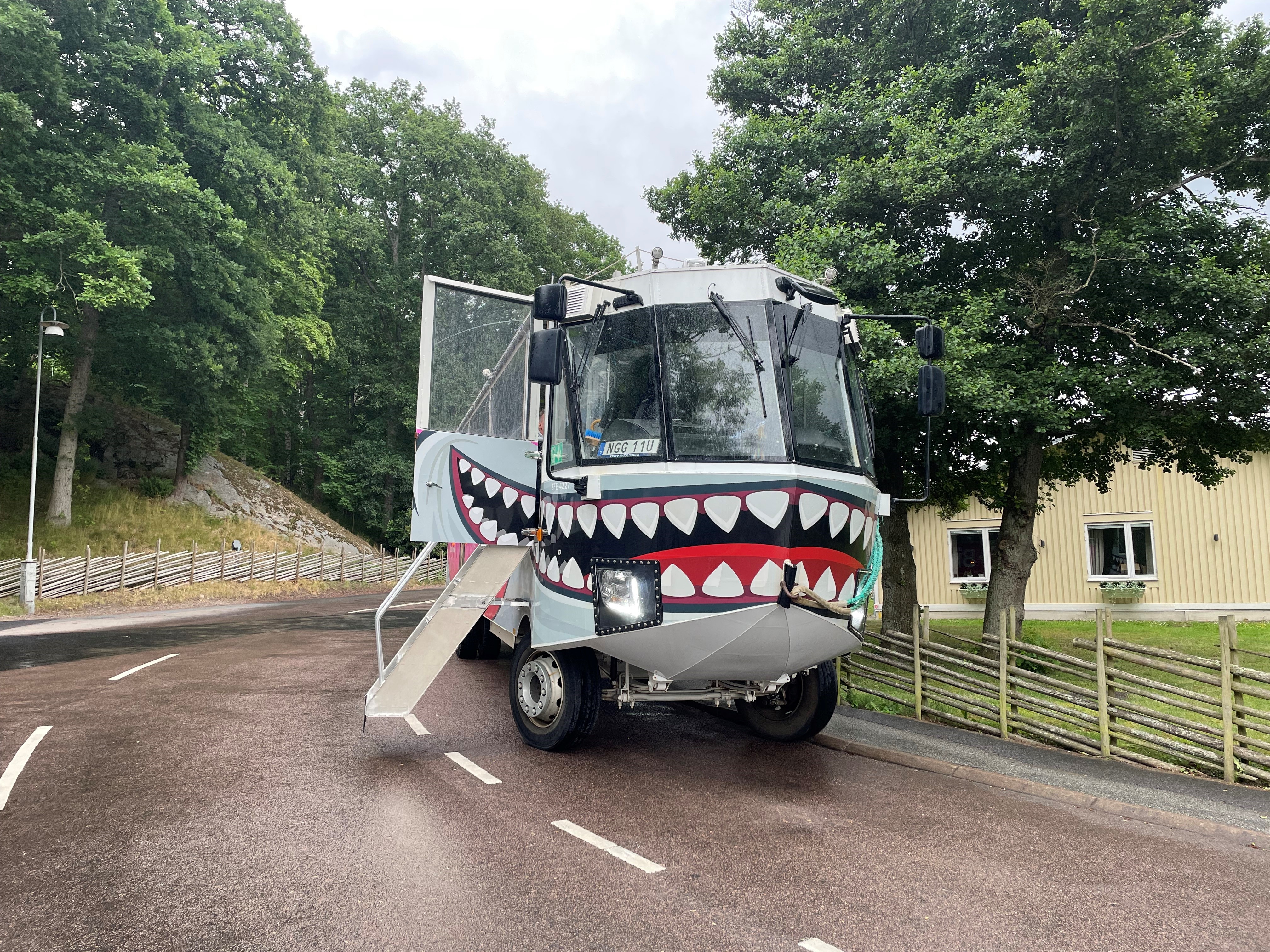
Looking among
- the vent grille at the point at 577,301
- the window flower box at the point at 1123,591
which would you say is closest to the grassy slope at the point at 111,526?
the vent grille at the point at 577,301

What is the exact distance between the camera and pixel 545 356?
6.28 meters

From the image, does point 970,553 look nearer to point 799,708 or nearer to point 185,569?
point 799,708

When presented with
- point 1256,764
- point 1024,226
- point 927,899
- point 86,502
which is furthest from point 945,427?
point 86,502

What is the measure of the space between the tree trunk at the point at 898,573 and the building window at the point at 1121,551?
8.96 meters

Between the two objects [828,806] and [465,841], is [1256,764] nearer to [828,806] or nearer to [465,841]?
[828,806]

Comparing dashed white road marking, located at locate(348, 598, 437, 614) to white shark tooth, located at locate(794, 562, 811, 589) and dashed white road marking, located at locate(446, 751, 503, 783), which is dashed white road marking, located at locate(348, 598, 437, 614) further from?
white shark tooth, located at locate(794, 562, 811, 589)

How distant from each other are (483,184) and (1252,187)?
117 feet

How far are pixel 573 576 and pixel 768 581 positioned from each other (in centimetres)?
159

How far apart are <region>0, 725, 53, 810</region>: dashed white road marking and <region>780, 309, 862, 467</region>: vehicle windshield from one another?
19.3ft

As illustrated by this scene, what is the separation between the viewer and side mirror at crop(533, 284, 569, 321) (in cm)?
635


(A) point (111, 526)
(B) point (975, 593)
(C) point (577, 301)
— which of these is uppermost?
(C) point (577, 301)

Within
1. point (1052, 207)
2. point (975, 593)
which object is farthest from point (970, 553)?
point (1052, 207)

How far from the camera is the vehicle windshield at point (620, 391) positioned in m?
6.12

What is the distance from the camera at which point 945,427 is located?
1256 centimetres
